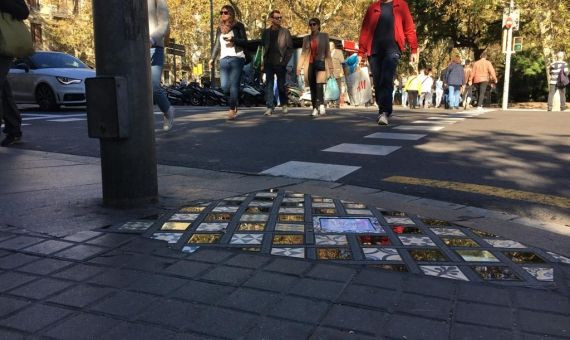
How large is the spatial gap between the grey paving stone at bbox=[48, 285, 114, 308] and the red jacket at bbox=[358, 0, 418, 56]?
697 centimetres

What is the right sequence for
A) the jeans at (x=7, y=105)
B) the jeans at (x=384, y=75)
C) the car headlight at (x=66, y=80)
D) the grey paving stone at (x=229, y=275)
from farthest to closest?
1. the car headlight at (x=66, y=80)
2. the jeans at (x=384, y=75)
3. the jeans at (x=7, y=105)
4. the grey paving stone at (x=229, y=275)

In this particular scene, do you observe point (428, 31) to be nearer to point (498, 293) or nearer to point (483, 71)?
point (483, 71)

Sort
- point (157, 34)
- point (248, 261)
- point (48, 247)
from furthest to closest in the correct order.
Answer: point (157, 34)
point (48, 247)
point (248, 261)

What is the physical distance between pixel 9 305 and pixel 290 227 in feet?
5.14

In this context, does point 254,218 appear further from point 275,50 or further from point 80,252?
point 275,50

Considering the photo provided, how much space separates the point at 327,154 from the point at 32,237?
11.5 ft

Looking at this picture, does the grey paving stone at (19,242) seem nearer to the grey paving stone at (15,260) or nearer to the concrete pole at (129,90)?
the grey paving stone at (15,260)

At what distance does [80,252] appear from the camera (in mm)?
2836

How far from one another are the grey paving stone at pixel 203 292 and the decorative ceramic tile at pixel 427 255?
983mm

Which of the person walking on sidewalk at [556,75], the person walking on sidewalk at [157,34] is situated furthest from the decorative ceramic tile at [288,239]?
the person walking on sidewalk at [556,75]

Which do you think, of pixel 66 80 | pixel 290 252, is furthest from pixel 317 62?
pixel 290 252

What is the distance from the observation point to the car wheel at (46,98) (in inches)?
507

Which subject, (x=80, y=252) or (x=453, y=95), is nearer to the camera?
(x=80, y=252)

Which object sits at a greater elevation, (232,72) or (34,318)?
(232,72)
